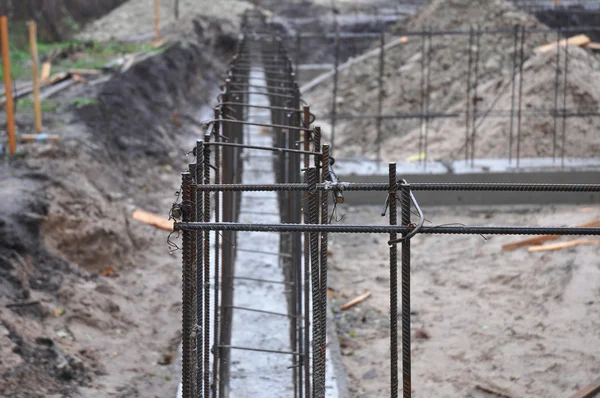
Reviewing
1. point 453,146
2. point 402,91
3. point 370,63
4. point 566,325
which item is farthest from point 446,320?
point 370,63

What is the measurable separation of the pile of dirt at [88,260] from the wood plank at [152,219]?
171 mm

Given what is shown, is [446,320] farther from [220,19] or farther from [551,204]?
[220,19]

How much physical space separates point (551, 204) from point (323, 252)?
11.1 meters

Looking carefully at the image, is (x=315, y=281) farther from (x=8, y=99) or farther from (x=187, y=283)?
(x=8, y=99)

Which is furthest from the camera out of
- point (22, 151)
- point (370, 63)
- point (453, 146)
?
point (370, 63)

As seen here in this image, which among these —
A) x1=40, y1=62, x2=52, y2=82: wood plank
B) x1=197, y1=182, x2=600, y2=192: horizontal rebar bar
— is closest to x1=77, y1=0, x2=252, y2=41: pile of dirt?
x1=40, y1=62, x2=52, y2=82: wood plank

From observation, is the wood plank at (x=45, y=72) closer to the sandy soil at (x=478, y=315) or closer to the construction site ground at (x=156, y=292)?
the construction site ground at (x=156, y=292)

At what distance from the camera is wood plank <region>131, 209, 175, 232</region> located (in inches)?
504

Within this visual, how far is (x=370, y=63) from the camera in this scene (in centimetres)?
2688

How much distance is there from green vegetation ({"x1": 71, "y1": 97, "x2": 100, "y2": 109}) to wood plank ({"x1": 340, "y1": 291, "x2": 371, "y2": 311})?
705cm

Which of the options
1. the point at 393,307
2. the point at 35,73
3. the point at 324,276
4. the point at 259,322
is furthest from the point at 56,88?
the point at 393,307

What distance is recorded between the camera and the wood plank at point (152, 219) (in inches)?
504

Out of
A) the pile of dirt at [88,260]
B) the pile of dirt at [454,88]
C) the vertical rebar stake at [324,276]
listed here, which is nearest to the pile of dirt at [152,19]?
the pile of dirt at [454,88]

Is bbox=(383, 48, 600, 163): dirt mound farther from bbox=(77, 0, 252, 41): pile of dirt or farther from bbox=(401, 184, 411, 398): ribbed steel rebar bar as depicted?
bbox=(401, 184, 411, 398): ribbed steel rebar bar
